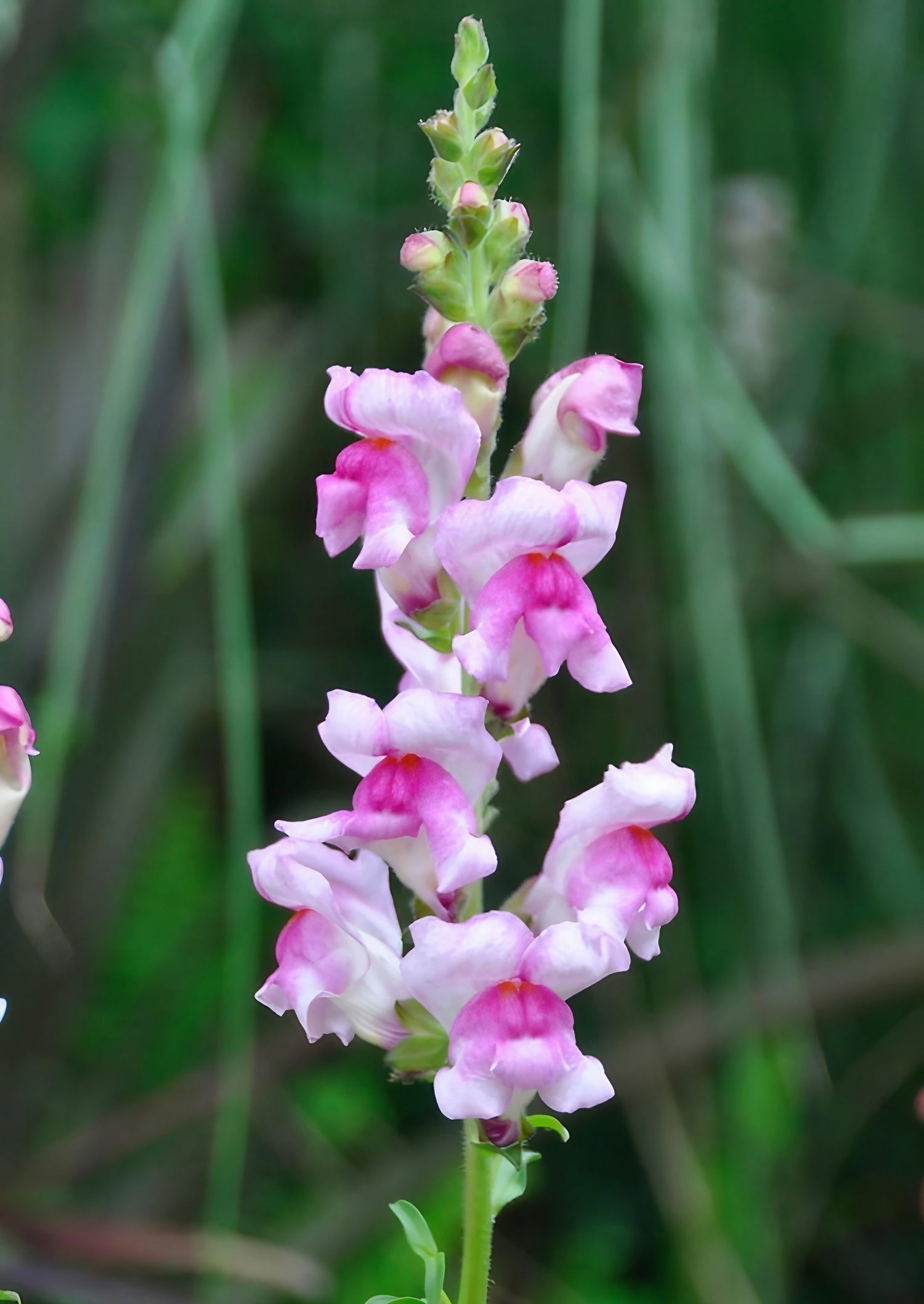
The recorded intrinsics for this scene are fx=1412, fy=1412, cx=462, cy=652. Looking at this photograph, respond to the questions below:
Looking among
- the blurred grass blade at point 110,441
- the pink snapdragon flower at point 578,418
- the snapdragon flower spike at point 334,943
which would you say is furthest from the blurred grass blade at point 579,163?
the snapdragon flower spike at point 334,943

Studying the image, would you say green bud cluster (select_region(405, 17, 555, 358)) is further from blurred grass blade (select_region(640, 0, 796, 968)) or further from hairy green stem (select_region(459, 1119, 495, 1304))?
blurred grass blade (select_region(640, 0, 796, 968))

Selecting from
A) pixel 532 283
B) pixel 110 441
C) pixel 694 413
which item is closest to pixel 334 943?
pixel 532 283

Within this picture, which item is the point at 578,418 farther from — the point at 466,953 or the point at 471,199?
the point at 466,953

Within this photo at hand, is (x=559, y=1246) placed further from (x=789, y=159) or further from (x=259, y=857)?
(x=259, y=857)

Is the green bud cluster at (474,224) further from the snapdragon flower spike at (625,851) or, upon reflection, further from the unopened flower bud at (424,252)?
the snapdragon flower spike at (625,851)

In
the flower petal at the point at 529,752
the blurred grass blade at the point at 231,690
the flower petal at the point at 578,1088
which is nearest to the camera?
the flower petal at the point at 578,1088

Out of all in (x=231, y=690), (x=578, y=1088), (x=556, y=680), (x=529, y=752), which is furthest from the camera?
(x=556, y=680)

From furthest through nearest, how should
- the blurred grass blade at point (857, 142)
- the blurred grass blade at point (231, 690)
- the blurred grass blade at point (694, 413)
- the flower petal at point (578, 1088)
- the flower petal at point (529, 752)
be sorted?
the blurred grass blade at point (857, 142), the blurred grass blade at point (694, 413), the blurred grass blade at point (231, 690), the flower petal at point (529, 752), the flower petal at point (578, 1088)
